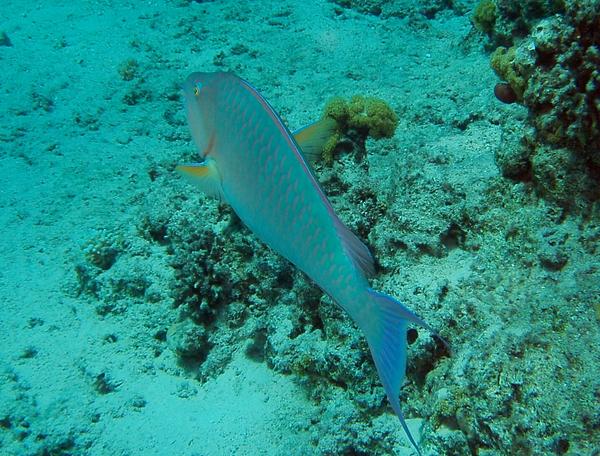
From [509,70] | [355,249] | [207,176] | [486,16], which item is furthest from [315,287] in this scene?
[486,16]

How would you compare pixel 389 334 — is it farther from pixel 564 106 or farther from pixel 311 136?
pixel 564 106

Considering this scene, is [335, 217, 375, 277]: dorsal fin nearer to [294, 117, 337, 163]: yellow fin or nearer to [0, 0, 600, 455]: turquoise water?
[294, 117, 337, 163]: yellow fin

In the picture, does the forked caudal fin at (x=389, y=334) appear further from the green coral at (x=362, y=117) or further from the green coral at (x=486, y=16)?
the green coral at (x=486, y=16)

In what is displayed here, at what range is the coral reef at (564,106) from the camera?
226 centimetres

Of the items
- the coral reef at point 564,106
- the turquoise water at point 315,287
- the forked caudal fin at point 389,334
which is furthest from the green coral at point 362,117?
the forked caudal fin at point 389,334

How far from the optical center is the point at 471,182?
2.94m

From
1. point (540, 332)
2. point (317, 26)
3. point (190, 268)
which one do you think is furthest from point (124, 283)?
point (317, 26)

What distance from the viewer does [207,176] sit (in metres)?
2.01

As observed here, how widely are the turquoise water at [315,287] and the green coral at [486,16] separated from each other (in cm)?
14

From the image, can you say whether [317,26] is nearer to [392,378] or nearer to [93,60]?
[93,60]

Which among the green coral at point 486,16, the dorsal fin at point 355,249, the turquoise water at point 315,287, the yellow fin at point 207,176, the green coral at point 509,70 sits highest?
the green coral at point 486,16

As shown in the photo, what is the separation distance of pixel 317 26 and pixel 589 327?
8.00 metres

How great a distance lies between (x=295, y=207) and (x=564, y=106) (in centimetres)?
188

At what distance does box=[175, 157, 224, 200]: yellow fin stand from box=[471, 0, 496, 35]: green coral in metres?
5.90
